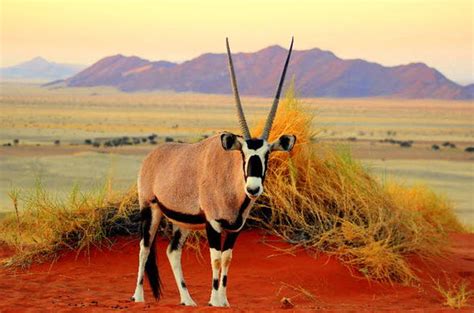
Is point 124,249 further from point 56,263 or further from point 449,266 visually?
point 449,266

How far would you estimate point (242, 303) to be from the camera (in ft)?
32.4

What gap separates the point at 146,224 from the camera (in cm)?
974

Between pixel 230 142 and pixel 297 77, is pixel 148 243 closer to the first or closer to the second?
pixel 230 142

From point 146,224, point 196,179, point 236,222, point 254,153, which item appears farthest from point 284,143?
point 146,224

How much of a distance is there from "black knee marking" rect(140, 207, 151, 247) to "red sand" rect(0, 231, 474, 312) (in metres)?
0.72

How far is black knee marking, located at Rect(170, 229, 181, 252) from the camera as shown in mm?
9711

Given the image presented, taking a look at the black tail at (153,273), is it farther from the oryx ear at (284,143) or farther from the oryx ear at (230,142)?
the oryx ear at (284,143)

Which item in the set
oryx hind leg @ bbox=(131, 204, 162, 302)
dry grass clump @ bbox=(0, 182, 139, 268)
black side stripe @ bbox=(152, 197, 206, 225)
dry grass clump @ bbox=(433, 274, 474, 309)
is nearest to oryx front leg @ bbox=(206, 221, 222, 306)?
black side stripe @ bbox=(152, 197, 206, 225)

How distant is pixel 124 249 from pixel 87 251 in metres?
0.54

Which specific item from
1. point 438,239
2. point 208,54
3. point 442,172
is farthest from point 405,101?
→ point 438,239

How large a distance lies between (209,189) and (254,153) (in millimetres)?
948

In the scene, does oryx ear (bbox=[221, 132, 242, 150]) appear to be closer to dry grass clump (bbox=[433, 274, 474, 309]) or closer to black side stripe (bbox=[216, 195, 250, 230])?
black side stripe (bbox=[216, 195, 250, 230])

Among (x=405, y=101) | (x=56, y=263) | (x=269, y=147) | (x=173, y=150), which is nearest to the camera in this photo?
(x=269, y=147)

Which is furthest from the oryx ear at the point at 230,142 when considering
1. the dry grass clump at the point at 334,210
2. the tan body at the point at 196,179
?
the dry grass clump at the point at 334,210
